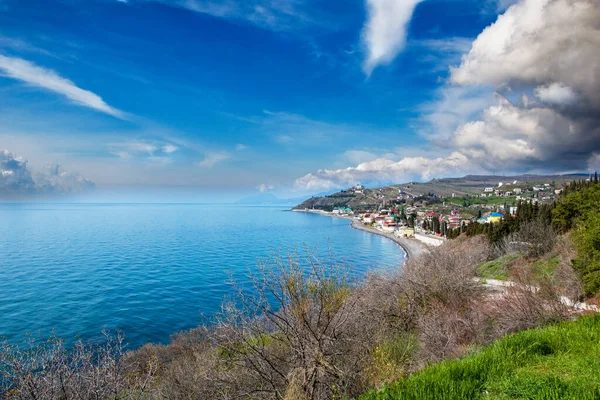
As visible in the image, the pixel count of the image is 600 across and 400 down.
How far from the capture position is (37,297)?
120ft

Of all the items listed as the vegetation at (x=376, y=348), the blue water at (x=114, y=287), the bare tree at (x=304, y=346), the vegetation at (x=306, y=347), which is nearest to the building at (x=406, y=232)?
the blue water at (x=114, y=287)

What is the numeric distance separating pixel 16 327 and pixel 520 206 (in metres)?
67.0

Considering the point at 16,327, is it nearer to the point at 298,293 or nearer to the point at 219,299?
the point at 219,299

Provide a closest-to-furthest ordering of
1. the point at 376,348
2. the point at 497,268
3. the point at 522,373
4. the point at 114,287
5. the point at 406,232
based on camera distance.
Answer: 1. the point at 522,373
2. the point at 376,348
3. the point at 497,268
4. the point at 114,287
5. the point at 406,232

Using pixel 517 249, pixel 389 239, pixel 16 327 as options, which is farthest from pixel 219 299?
pixel 389 239

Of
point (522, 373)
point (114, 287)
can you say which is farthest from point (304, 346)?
point (114, 287)

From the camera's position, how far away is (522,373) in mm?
4617

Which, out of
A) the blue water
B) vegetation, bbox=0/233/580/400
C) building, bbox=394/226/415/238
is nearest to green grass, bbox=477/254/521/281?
the blue water

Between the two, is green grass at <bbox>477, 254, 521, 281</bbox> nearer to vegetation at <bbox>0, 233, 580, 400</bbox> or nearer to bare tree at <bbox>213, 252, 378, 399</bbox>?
vegetation at <bbox>0, 233, 580, 400</bbox>

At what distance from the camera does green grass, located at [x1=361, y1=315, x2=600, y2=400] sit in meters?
3.94

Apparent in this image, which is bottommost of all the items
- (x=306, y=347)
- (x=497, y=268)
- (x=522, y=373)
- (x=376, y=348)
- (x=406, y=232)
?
(x=406, y=232)

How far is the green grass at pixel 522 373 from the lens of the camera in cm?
394

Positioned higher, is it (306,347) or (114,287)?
(306,347)

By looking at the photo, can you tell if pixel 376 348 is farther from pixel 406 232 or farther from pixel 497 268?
pixel 406 232
